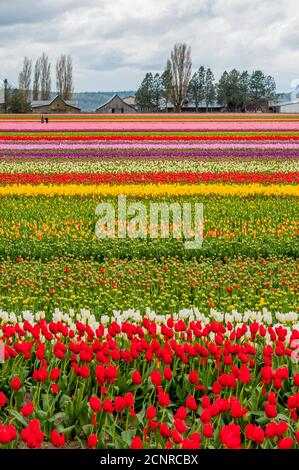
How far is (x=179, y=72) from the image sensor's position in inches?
3905

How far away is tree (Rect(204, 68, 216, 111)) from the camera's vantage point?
389ft

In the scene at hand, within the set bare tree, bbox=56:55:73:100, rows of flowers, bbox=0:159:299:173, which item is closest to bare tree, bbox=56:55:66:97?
bare tree, bbox=56:55:73:100

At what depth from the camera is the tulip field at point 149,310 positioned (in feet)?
13.5

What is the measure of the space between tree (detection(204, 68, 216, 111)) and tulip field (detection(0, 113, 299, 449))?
94565 mm

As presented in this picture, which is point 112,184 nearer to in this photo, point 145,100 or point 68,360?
point 68,360

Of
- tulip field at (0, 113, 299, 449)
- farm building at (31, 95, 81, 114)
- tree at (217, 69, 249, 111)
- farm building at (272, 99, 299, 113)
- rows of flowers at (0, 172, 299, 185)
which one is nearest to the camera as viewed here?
tulip field at (0, 113, 299, 449)

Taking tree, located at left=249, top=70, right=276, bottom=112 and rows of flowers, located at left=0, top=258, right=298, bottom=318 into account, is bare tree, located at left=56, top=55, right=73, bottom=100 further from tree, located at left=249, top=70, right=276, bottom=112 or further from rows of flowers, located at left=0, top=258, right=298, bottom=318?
rows of flowers, located at left=0, top=258, right=298, bottom=318

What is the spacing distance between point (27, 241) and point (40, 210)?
112 inches

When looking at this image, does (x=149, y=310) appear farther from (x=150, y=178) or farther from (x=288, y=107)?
(x=288, y=107)

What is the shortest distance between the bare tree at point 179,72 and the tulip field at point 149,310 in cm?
7454

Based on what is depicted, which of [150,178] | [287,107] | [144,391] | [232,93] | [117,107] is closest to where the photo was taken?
[144,391]

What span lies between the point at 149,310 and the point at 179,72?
317 feet

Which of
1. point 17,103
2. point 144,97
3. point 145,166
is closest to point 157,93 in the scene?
→ point 144,97
